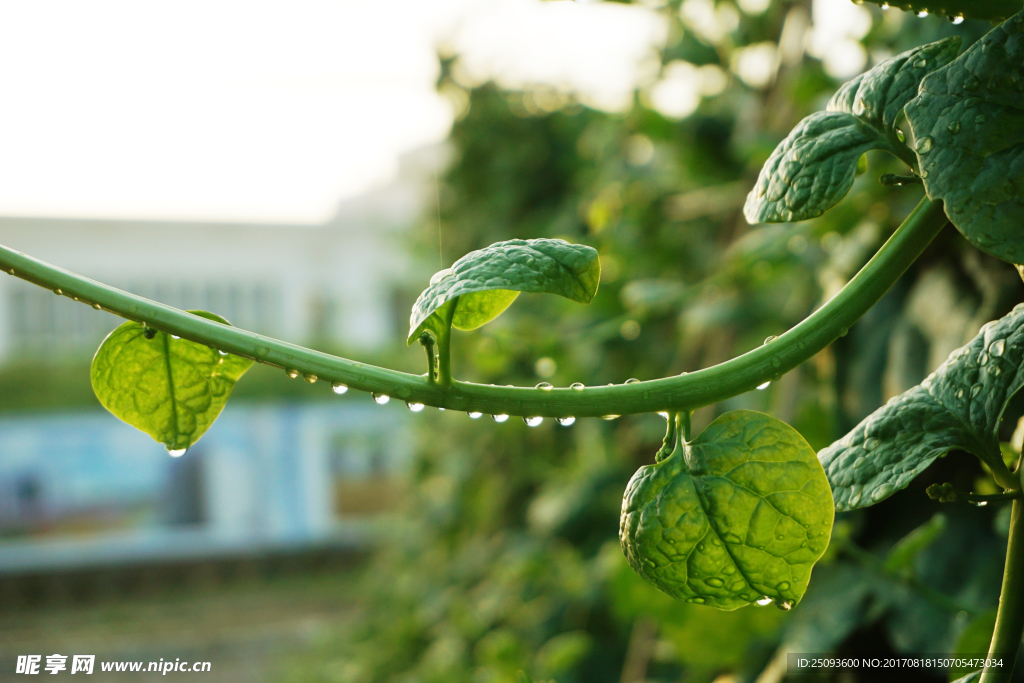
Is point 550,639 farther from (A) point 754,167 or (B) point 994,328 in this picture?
(B) point 994,328

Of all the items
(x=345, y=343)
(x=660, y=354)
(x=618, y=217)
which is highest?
(x=618, y=217)

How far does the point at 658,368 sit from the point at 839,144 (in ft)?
3.05

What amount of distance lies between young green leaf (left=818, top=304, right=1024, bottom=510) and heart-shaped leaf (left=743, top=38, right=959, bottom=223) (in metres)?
0.05

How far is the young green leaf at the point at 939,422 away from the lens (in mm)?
176

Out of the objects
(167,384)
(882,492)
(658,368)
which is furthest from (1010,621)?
(658,368)

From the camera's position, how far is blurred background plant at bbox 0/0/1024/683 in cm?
46

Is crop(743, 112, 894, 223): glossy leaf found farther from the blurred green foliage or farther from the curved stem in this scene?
the blurred green foliage

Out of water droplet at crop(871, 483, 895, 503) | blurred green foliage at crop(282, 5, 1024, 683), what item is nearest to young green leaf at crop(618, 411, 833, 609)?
water droplet at crop(871, 483, 895, 503)

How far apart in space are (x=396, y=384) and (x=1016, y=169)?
13 cm

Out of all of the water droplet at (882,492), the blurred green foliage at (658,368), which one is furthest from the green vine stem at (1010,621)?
the blurred green foliage at (658,368)

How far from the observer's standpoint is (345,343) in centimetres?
616

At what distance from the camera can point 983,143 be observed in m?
0.14

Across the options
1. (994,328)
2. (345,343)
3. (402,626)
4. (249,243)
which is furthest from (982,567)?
(249,243)

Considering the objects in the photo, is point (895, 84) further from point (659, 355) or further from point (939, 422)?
point (659, 355)
